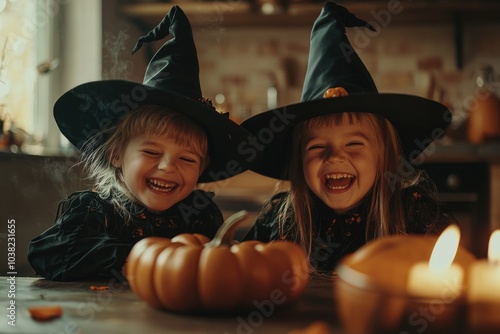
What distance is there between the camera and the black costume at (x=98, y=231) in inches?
38.5

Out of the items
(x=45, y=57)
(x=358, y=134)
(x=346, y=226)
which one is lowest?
(x=346, y=226)

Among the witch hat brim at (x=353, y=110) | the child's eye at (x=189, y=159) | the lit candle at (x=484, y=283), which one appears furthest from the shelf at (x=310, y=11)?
the lit candle at (x=484, y=283)

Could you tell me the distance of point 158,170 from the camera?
3.77 feet

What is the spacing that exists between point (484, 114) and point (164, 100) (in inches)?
79.3

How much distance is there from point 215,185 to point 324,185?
1468mm

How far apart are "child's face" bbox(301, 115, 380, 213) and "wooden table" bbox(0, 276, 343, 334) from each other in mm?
438

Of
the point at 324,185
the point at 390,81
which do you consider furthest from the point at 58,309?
the point at 390,81

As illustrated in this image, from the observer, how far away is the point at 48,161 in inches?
53.4

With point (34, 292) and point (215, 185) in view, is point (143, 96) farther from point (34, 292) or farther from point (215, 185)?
point (215, 185)

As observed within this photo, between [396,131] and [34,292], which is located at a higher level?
[396,131]

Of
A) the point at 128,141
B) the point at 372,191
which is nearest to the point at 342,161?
the point at 372,191

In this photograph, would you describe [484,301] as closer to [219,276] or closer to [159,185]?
[219,276]

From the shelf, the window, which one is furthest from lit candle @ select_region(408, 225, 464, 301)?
the shelf

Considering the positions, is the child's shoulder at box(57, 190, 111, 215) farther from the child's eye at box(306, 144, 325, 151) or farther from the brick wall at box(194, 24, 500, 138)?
the brick wall at box(194, 24, 500, 138)
